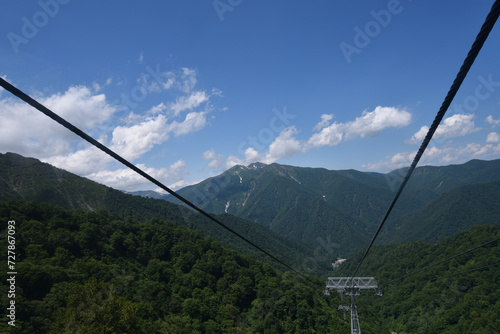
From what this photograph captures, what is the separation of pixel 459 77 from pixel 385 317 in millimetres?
102937

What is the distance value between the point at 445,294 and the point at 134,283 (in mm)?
77024

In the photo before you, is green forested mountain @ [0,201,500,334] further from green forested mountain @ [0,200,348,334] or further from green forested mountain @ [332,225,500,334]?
green forested mountain @ [332,225,500,334]

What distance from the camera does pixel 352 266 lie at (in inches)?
5955

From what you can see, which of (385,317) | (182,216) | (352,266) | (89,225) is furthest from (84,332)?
(352,266)

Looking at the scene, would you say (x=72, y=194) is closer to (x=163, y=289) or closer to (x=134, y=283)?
(x=134, y=283)

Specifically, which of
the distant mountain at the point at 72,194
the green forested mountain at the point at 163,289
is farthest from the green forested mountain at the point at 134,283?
the distant mountain at the point at 72,194

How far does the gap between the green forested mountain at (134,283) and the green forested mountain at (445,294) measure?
22.7m

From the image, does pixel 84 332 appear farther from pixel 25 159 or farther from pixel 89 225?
pixel 25 159

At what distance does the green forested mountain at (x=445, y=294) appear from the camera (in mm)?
54875

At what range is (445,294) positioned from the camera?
227 feet

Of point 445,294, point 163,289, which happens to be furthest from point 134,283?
point 445,294

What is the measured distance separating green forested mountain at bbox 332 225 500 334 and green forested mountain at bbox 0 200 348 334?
892 inches

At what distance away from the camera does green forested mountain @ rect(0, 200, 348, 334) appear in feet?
72.9

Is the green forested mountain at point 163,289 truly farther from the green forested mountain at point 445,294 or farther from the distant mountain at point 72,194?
the distant mountain at point 72,194
